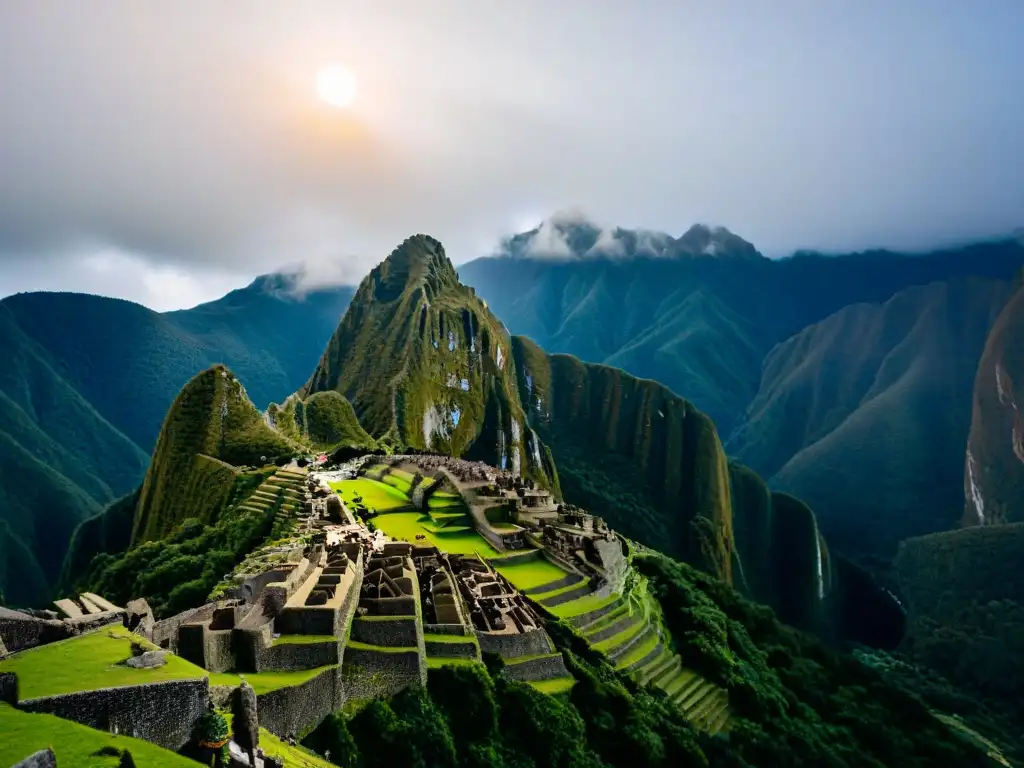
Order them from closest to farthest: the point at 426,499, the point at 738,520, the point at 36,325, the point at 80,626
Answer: the point at 80,626 < the point at 426,499 < the point at 738,520 < the point at 36,325

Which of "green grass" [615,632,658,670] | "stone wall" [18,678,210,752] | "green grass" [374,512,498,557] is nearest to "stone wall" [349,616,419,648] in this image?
"stone wall" [18,678,210,752]

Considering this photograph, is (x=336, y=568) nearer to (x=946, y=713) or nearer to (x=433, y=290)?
(x=946, y=713)

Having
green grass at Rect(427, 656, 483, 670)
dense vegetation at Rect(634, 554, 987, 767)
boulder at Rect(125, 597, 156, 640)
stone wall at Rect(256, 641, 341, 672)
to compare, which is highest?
boulder at Rect(125, 597, 156, 640)

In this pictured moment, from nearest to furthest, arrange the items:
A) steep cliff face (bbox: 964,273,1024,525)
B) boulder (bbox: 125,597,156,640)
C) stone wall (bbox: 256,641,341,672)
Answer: stone wall (bbox: 256,641,341,672)
boulder (bbox: 125,597,156,640)
steep cliff face (bbox: 964,273,1024,525)

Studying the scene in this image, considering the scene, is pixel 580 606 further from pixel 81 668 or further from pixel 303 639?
pixel 81 668

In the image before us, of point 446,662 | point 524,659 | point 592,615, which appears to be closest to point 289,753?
point 446,662

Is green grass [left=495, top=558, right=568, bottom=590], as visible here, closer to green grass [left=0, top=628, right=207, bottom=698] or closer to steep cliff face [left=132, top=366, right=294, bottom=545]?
green grass [left=0, top=628, right=207, bottom=698]

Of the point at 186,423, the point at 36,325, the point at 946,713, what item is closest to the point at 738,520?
the point at 946,713
